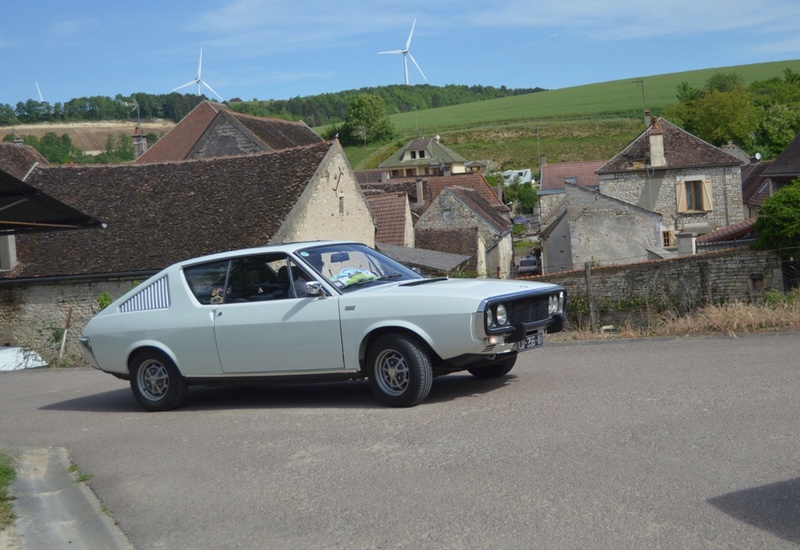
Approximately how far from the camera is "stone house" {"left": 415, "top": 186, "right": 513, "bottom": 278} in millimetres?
51875

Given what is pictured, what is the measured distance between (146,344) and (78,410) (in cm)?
160

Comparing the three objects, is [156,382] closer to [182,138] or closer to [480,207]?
[182,138]

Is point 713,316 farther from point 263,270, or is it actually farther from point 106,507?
point 106,507

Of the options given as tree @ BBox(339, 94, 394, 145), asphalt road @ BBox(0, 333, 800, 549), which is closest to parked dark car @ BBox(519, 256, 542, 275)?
asphalt road @ BBox(0, 333, 800, 549)

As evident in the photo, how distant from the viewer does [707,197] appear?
53562mm

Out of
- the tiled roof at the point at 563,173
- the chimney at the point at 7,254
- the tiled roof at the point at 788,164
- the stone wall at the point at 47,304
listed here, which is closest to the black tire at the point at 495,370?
the stone wall at the point at 47,304

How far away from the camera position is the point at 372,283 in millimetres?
9961

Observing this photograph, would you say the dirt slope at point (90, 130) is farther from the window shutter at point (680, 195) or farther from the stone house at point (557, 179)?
the window shutter at point (680, 195)

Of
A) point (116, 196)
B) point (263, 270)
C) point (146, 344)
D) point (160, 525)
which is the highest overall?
point (116, 196)

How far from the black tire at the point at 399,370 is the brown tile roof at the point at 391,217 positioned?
1362 inches

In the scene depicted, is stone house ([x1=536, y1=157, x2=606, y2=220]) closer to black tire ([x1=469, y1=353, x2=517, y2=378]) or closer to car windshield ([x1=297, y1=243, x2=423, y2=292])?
black tire ([x1=469, y1=353, x2=517, y2=378])

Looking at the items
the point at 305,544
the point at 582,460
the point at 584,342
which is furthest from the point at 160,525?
the point at 584,342

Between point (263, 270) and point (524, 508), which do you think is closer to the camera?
point (524, 508)

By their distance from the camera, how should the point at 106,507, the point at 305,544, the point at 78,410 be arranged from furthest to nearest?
the point at 78,410
the point at 106,507
the point at 305,544
